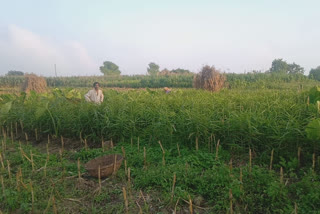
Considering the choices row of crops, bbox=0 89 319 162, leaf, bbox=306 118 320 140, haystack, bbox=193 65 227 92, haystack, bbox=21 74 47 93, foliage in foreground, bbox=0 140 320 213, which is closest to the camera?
foliage in foreground, bbox=0 140 320 213

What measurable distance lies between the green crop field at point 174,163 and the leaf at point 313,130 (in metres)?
0.01

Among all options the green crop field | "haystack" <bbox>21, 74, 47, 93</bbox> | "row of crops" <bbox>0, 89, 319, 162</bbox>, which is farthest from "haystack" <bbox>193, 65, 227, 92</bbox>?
"haystack" <bbox>21, 74, 47, 93</bbox>

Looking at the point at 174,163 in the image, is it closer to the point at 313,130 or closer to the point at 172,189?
the point at 172,189

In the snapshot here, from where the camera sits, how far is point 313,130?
105 inches

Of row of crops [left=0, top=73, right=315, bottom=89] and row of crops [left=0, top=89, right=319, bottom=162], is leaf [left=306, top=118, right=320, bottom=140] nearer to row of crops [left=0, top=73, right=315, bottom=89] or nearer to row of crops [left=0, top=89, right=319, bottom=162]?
row of crops [left=0, top=89, right=319, bottom=162]

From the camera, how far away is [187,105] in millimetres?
4660

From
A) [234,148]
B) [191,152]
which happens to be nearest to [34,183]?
[191,152]

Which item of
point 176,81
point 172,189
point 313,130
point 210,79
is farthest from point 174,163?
point 176,81

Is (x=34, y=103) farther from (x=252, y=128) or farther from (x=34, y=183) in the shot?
(x=252, y=128)

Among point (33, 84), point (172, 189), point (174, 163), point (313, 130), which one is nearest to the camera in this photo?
point (172, 189)

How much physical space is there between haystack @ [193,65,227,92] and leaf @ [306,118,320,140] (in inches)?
305

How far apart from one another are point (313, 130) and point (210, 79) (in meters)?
7.91

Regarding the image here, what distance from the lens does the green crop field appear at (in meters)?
2.35

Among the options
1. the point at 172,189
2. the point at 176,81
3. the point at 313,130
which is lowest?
the point at 172,189
